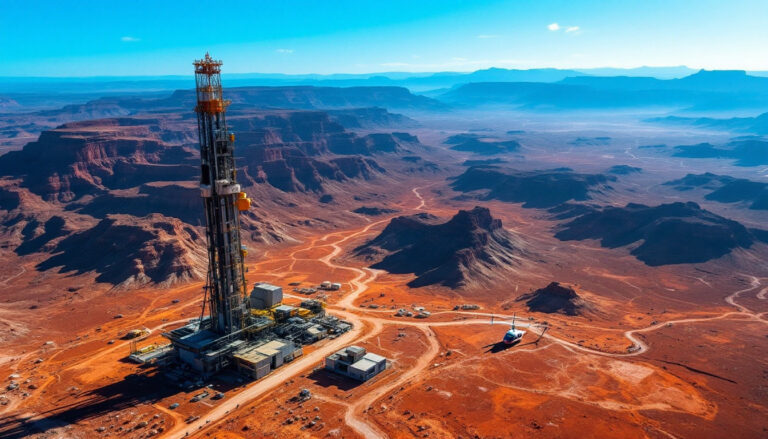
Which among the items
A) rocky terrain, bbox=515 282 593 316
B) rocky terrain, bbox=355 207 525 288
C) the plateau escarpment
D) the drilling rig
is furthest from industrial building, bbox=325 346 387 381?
the plateau escarpment

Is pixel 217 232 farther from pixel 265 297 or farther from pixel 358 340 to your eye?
pixel 358 340

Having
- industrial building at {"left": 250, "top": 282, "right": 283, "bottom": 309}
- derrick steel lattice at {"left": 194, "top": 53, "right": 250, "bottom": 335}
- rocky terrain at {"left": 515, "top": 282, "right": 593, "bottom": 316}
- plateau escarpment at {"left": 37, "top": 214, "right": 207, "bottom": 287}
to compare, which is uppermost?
derrick steel lattice at {"left": 194, "top": 53, "right": 250, "bottom": 335}

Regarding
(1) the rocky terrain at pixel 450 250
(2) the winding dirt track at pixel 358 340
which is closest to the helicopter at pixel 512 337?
(2) the winding dirt track at pixel 358 340

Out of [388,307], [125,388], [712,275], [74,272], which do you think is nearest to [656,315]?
[712,275]

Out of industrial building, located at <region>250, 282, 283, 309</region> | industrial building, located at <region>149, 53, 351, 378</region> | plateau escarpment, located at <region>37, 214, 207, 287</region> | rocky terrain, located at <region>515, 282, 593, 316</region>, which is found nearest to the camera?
industrial building, located at <region>149, 53, 351, 378</region>

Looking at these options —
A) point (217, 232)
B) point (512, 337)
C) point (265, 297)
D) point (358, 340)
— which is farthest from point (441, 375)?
point (217, 232)

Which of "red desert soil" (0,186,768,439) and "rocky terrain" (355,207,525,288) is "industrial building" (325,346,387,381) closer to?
"red desert soil" (0,186,768,439)

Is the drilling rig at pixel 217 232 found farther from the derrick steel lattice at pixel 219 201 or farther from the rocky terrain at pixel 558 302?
the rocky terrain at pixel 558 302

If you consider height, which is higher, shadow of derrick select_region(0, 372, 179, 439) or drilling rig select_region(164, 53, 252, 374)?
drilling rig select_region(164, 53, 252, 374)
